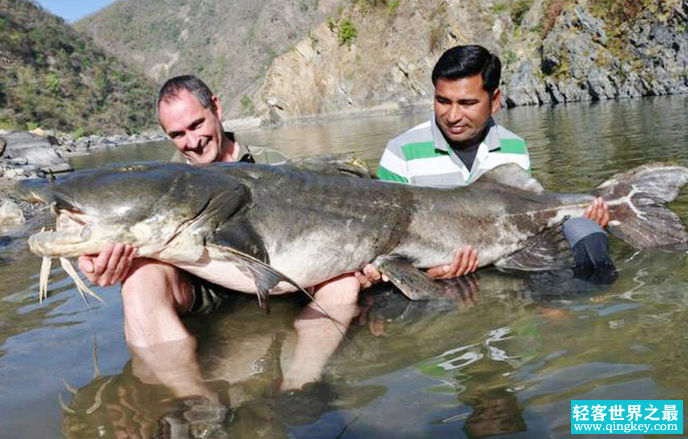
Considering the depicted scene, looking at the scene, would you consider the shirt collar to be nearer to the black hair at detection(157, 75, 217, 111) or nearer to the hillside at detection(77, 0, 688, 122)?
the black hair at detection(157, 75, 217, 111)

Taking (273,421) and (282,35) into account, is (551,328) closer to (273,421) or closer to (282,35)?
(273,421)

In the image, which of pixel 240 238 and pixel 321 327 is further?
pixel 321 327

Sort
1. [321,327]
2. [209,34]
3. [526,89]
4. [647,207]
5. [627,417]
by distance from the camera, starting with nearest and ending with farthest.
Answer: [627,417] < [321,327] < [647,207] < [526,89] < [209,34]

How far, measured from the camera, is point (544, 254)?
13.1 ft

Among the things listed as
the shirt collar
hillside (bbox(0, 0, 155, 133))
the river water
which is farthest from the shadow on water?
hillside (bbox(0, 0, 155, 133))

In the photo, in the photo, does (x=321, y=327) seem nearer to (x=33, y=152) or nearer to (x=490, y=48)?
(x=33, y=152)

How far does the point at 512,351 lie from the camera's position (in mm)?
2756

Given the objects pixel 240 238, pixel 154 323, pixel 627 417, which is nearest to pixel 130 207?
pixel 240 238

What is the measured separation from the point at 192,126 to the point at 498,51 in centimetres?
3711

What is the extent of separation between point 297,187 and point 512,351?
1.57m

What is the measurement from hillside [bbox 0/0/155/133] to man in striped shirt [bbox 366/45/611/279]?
45807mm

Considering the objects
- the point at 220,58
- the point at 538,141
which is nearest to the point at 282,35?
the point at 220,58

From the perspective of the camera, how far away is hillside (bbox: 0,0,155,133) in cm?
4975

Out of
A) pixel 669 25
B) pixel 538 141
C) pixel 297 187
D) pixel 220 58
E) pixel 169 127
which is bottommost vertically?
pixel 538 141
